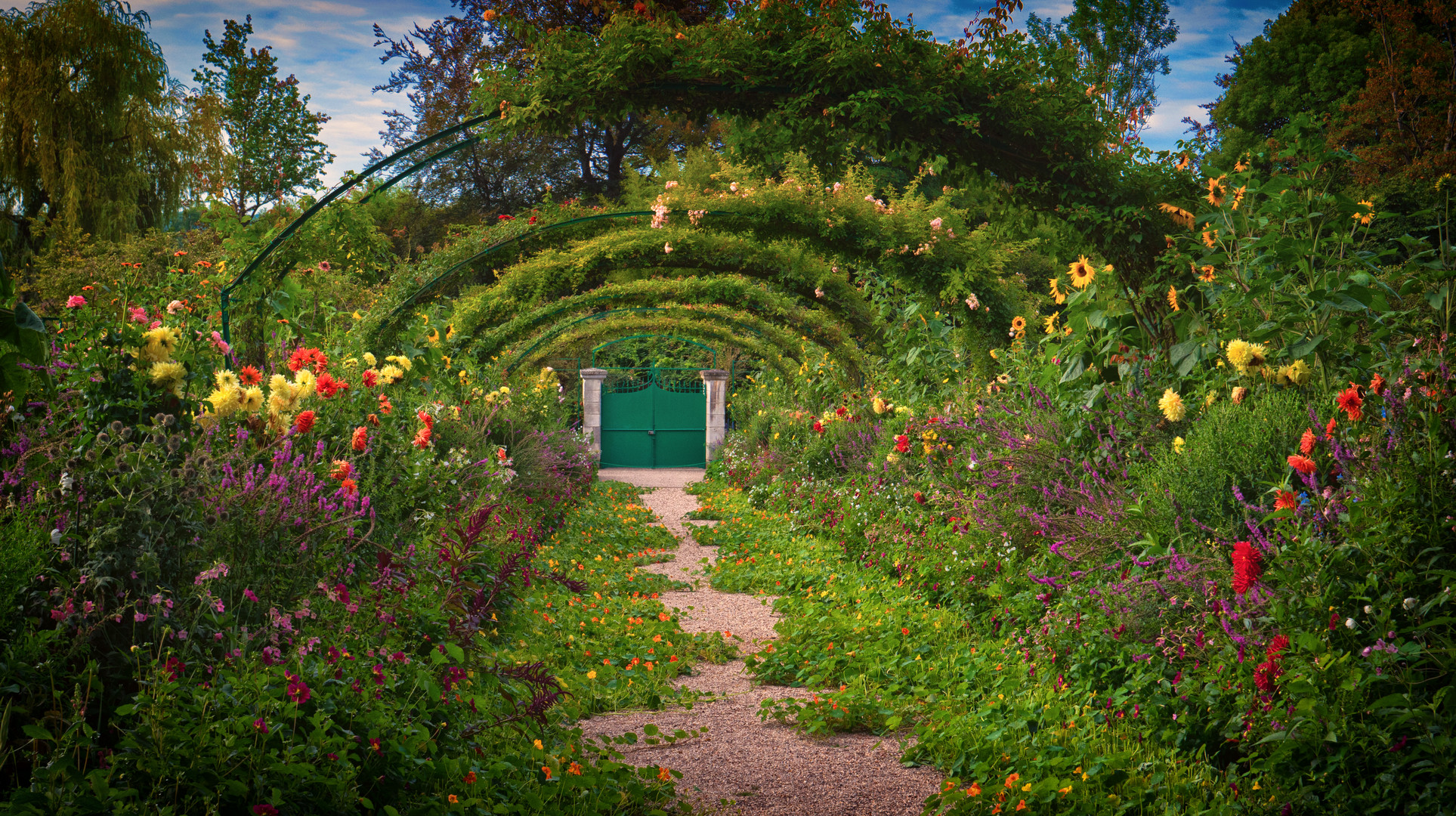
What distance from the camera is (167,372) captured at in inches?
114

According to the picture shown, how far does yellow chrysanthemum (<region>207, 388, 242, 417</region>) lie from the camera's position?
2936 millimetres

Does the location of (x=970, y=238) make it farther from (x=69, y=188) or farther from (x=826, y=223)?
(x=69, y=188)

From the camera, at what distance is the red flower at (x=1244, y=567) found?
247 cm

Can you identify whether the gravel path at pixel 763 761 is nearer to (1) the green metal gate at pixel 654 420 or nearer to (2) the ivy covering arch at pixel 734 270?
(2) the ivy covering arch at pixel 734 270

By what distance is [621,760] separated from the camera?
297 cm

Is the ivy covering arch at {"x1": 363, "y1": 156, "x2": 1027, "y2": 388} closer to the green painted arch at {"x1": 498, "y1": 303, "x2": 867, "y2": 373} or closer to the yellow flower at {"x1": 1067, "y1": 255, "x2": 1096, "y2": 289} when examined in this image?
the green painted arch at {"x1": 498, "y1": 303, "x2": 867, "y2": 373}

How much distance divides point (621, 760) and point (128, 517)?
66.7 inches

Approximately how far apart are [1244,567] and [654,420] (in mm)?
16065

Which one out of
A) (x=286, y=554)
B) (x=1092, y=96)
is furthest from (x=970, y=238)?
(x=286, y=554)

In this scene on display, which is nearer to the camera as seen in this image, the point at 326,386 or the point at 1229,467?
the point at 1229,467

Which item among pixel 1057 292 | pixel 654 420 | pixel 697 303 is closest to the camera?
pixel 1057 292

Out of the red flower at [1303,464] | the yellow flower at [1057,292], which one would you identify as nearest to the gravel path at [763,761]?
the red flower at [1303,464]

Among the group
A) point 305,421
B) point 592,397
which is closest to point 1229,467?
point 305,421

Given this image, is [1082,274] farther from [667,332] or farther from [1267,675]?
[667,332]
